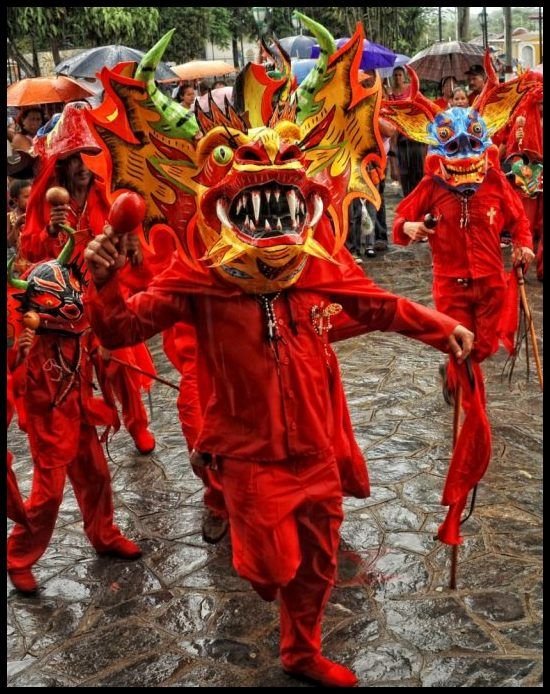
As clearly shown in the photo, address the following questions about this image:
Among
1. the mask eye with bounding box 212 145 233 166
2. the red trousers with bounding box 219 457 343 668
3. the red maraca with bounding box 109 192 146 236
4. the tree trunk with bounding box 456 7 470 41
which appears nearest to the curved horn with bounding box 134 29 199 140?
the mask eye with bounding box 212 145 233 166

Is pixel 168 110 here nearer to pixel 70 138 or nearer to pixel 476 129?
pixel 70 138

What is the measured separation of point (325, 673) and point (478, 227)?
11.6ft

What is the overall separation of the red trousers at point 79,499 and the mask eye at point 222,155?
5.95 feet

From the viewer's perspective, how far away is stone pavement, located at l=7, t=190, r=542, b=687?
12.8 ft

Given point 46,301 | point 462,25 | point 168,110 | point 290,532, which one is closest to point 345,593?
point 290,532

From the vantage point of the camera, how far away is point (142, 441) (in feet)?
20.9

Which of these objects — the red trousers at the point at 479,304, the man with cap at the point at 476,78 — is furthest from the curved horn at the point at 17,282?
the man with cap at the point at 476,78

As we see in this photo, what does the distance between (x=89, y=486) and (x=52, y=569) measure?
558 mm

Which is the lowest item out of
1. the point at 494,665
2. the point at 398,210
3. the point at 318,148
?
the point at 494,665

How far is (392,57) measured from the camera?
13.2 meters

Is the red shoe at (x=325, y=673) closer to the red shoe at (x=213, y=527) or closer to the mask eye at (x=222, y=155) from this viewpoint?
the red shoe at (x=213, y=527)

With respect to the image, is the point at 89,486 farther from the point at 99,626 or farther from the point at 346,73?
the point at 346,73
